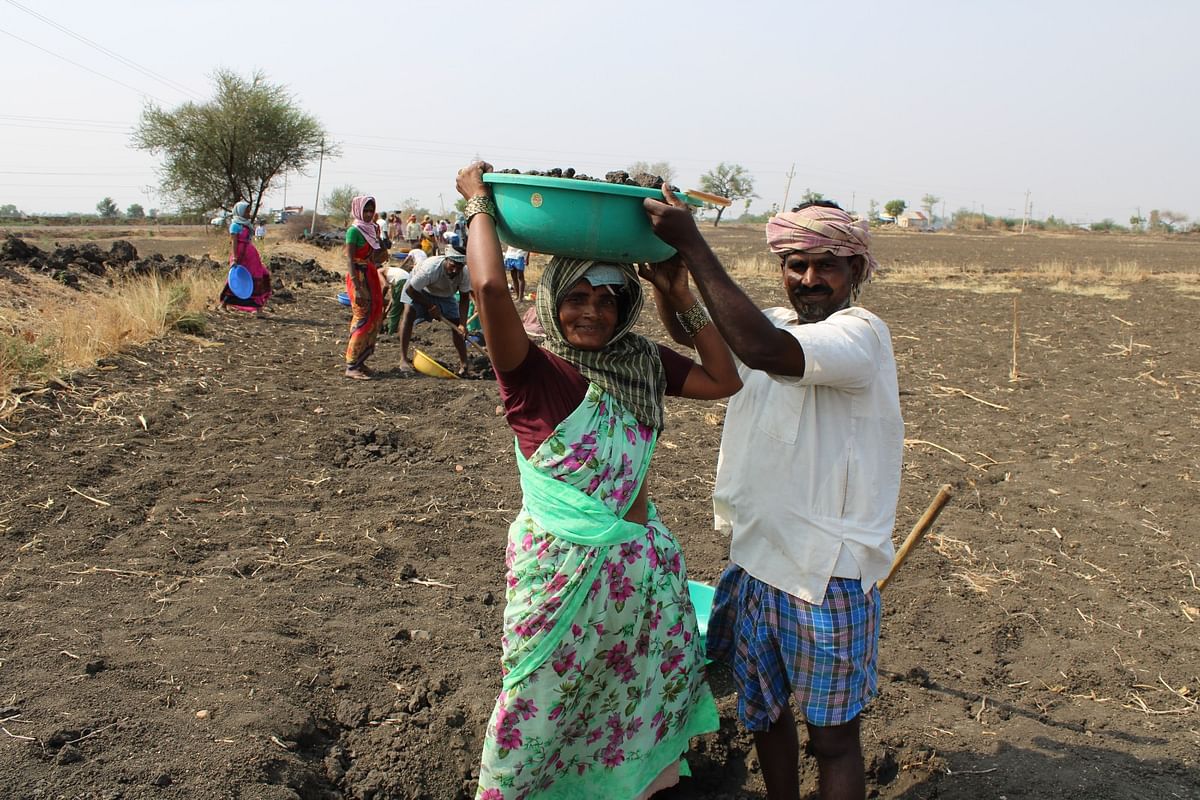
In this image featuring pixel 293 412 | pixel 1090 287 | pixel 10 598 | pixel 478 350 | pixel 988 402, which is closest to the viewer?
pixel 10 598

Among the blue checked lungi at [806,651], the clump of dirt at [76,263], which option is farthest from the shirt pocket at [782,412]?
the clump of dirt at [76,263]

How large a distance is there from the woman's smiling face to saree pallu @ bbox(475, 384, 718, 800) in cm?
12

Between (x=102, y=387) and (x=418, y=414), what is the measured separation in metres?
2.40

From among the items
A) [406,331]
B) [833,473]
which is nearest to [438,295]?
[406,331]

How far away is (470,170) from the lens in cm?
205

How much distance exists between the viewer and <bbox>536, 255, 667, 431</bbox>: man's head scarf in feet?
6.84

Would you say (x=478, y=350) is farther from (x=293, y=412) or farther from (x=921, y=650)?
(x=921, y=650)

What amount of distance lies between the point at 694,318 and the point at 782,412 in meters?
0.32

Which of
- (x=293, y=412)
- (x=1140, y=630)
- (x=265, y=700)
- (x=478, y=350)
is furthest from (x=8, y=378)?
(x=1140, y=630)

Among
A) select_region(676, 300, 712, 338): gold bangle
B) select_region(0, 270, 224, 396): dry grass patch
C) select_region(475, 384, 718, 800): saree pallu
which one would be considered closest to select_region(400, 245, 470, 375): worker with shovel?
select_region(0, 270, 224, 396): dry grass patch

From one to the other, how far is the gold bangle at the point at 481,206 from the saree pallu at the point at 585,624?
47 centimetres

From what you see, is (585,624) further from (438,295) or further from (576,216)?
(438,295)

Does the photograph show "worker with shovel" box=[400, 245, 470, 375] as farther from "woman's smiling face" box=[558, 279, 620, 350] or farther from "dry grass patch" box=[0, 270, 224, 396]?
"woman's smiling face" box=[558, 279, 620, 350]

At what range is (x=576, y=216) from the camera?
6.20ft
